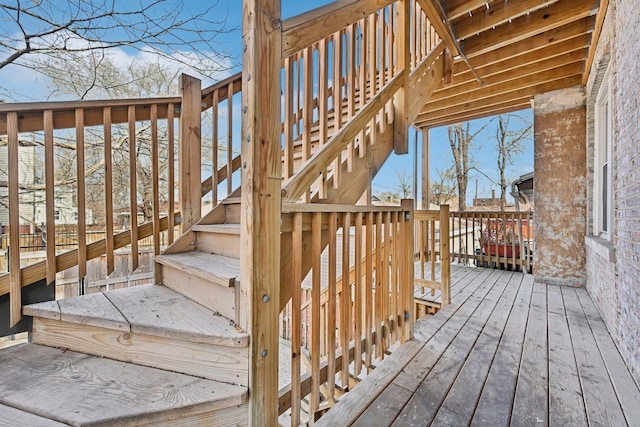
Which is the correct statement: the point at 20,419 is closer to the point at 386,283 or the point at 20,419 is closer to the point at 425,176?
the point at 386,283

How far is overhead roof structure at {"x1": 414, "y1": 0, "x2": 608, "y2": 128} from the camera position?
2705 millimetres

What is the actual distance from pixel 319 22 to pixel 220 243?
135 centimetres

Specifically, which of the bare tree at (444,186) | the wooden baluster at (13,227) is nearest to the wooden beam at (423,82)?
the wooden baluster at (13,227)

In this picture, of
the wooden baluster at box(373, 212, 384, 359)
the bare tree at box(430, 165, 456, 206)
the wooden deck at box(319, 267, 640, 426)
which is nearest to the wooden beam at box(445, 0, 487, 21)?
the wooden baluster at box(373, 212, 384, 359)

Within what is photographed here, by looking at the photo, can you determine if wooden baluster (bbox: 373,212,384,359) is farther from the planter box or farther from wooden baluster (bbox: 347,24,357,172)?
the planter box

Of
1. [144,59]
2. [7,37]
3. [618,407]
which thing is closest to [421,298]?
[618,407]

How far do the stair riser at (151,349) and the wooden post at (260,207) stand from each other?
0.09 metres

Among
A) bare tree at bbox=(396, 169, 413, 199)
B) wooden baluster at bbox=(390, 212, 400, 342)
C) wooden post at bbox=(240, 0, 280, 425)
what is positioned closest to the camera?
wooden post at bbox=(240, 0, 280, 425)

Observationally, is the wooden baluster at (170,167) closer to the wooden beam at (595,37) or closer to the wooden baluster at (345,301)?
the wooden baluster at (345,301)

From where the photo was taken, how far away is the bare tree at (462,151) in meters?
8.88

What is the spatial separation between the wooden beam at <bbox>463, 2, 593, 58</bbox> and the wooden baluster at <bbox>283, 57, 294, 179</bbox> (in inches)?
99.0

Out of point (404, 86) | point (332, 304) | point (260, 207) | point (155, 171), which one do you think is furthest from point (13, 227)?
point (404, 86)

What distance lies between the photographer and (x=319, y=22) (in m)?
1.42

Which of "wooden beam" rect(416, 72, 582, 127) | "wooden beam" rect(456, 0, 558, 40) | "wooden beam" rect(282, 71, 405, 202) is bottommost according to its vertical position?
"wooden beam" rect(282, 71, 405, 202)
